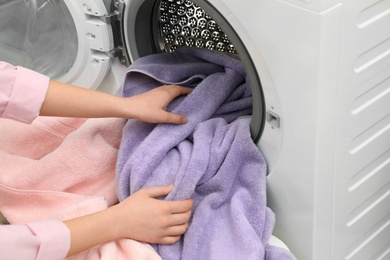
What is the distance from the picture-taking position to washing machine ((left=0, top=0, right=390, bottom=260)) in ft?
3.13

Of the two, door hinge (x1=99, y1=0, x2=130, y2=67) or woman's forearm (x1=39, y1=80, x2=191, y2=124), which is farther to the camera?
door hinge (x1=99, y1=0, x2=130, y2=67)

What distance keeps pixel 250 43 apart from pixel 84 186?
0.44m

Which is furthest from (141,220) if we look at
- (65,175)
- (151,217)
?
(65,175)

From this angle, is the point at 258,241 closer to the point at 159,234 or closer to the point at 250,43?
the point at 159,234

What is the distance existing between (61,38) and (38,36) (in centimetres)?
8

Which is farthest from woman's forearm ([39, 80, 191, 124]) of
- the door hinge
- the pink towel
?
the door hinge

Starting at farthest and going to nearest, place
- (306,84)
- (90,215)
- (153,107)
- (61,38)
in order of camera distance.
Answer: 1. (61,38)
2. (153,107)
3. (90,215)
4. (306,84)

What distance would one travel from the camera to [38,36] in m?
1.54

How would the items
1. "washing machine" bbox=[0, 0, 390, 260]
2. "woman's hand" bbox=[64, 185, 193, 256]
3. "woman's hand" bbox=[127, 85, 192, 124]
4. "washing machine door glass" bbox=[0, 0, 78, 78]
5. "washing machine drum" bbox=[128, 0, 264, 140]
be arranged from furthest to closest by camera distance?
"washing machine door glass" bbox=[0, 0, 78, 78] < "washing machine drum" bbox=[128, 0, 264, 140] < "woman's hand" bbox=[127, 85, 192, 124] < "woman's hand" bbox=[64, 185, 193, 256] < "washing machine" bbox=[0, 0, 390, 260]

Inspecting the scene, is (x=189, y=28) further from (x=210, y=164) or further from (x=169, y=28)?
(x=210, y=164)

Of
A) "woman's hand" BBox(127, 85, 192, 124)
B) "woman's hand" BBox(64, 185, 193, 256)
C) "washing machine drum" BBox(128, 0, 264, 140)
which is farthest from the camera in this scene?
"washing machine drum" BBox(128, 0, 264, 140)

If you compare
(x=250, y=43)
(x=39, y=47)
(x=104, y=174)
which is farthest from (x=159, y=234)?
(x=39, y=47)

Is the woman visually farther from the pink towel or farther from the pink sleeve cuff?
the pink towel

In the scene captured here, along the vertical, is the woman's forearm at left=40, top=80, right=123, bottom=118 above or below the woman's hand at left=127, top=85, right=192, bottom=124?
above
